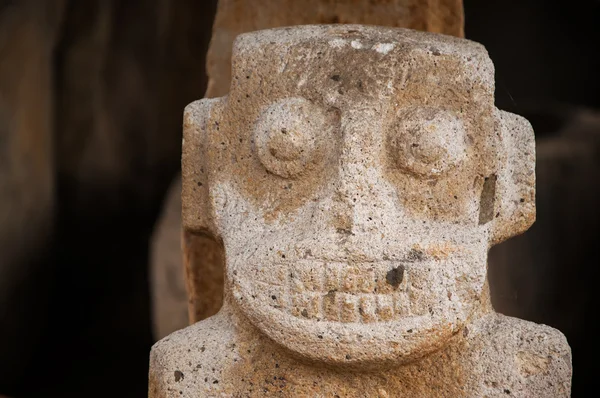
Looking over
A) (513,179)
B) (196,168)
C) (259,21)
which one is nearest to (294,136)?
(196,168)

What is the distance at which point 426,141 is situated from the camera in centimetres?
157

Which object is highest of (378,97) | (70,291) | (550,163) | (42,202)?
(378,97)

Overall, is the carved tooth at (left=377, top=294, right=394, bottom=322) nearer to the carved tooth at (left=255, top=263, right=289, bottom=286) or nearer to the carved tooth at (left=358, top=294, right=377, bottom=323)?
the carved tooth at (left=358, top=294, right=377, bottom=323)

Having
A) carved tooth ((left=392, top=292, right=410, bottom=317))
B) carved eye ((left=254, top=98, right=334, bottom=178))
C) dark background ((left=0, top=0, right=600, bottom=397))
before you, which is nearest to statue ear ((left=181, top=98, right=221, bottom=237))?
carved eye ((left=254, top=98, right=334, bottom=178))

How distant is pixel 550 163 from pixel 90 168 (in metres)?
1.34

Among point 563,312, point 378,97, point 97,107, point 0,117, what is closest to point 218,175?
point 378,97

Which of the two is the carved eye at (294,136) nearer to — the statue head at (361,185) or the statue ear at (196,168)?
the statue head at (361,185)

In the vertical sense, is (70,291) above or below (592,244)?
below

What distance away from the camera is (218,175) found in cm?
168

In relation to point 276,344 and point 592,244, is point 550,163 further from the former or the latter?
point 276,344

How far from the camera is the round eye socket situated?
157 cm

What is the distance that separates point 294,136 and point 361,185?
5.0 inches

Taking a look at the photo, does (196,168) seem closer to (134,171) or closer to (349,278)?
(349,278)

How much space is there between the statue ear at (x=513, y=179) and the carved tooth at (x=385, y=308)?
240 millimetres
